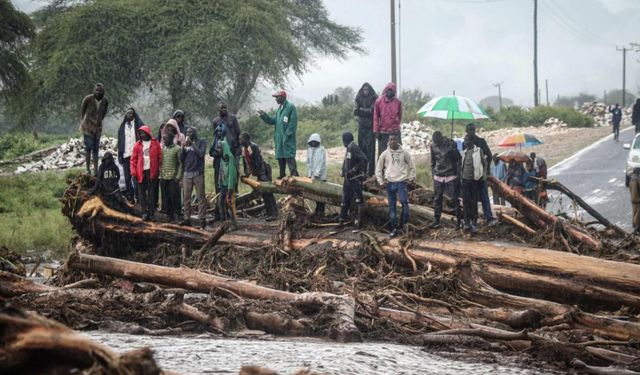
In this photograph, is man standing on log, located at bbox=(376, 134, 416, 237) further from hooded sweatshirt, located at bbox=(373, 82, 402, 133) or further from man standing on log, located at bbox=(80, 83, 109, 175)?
man standing on log, located at bbox=(80, 83, 109, 175)

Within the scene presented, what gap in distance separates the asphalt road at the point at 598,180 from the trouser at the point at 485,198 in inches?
111

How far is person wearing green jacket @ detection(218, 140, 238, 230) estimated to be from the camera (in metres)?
14.5

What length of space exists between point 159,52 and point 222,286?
29207 mm

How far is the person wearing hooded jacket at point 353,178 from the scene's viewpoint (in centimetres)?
1377

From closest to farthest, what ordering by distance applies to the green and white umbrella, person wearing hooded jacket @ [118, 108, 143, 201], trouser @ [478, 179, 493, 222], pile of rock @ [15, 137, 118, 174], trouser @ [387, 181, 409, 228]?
trouser @ [387, 181, 409, 228], trouser @ [478, 179, 493, 222], person wearing hooded jacket @ [118, 108, 143, 201], the green and white umbrella, pile of rock @ [15, 137, 118, 174]

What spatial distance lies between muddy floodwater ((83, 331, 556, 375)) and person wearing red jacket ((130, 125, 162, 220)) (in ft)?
17.9

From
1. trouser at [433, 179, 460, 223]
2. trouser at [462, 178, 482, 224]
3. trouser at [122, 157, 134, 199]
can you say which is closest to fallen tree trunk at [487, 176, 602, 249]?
trouser at [462, 178, 482, 224]

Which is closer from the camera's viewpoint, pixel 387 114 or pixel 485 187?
pixel 485 187

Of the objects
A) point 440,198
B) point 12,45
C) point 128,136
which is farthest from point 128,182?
point 12,45

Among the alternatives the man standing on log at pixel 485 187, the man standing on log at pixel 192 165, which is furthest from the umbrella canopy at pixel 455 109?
the man standing on log at pixel 192 165

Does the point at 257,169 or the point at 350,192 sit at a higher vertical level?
the point at 257,169

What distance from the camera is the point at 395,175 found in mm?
13320

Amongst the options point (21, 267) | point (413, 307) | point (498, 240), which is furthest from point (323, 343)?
point (21, 267)

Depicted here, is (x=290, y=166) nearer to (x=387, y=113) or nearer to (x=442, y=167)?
(x=387, y=113)
